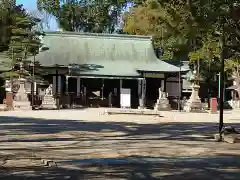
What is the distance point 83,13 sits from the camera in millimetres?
56688

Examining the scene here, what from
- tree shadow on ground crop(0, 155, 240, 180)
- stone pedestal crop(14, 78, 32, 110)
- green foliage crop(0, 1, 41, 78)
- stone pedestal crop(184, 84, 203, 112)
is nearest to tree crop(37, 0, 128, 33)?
green foliage crop(0, 1, 41, 78)

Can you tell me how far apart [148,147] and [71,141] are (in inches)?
102

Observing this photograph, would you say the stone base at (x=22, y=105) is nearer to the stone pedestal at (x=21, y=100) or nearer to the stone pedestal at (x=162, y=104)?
the stone pedestal at (x=21, y=100)

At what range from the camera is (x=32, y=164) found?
33.0ft

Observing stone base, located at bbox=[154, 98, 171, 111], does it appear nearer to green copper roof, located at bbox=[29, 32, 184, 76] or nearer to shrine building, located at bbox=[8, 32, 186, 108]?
shrine building, located at bbox=[8, 32, 186, 108]

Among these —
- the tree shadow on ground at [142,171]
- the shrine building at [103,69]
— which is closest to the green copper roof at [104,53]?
the shrine building at [103,69]

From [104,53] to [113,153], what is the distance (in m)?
32.3

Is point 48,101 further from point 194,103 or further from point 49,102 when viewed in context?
point 194,103

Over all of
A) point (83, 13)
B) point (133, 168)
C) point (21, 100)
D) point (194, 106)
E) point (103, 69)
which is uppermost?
point (83, 13)

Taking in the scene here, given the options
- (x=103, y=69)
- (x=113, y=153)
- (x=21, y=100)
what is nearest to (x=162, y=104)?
(x=103, y=69)

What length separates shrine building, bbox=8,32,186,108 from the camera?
40.5m

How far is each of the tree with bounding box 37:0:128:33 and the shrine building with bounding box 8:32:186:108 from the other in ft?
34.8

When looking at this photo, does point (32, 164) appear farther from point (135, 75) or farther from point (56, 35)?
point (56, 35)

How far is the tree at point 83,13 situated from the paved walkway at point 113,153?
37565 mm
